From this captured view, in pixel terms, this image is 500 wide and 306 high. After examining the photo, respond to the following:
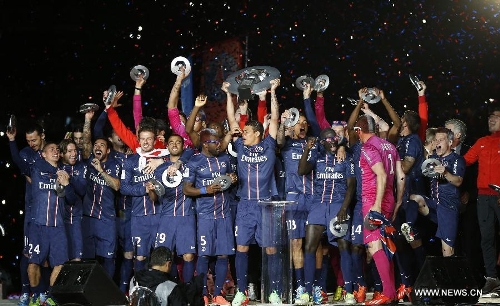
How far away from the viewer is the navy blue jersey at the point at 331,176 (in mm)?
9500

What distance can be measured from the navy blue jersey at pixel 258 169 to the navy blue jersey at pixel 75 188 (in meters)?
1.65

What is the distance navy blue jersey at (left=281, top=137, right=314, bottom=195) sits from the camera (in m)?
9.73

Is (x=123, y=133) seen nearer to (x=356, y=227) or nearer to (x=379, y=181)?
(x=356, y=227)

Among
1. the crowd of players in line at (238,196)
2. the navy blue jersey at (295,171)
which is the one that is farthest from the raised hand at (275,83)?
the navy blue jersey at (295,171)

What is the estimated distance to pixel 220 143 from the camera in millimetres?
9461

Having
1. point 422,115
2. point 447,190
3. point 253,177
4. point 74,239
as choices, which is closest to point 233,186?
point 253,177

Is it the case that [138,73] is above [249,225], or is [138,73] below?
above

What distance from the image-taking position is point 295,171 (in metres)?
9.75

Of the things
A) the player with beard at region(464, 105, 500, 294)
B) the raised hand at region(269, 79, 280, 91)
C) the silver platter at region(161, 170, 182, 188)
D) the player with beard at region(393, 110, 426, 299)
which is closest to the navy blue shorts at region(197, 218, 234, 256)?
the silver platter at region(161, 170, 182, 188)

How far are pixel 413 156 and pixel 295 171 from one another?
1220mm

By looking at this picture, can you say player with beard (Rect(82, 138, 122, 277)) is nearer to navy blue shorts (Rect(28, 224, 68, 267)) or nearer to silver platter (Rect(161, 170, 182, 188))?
navy blue shorts (Rect(28, 224, 68, 267))

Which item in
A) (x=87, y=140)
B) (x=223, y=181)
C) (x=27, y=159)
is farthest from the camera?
(x=87, y=140)

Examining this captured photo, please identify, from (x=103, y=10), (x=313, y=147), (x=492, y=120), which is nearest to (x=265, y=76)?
(x=313, y=147)

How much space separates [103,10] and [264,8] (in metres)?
2.18
